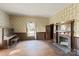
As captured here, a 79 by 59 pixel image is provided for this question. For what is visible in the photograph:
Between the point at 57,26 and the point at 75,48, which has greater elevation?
the point at 57,26

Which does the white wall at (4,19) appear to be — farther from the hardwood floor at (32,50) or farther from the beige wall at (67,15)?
the beige wall at (67,15)

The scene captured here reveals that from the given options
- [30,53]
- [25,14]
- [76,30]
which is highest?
[25,14]

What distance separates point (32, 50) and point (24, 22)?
827 mm

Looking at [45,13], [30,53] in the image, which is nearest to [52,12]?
[45,13]

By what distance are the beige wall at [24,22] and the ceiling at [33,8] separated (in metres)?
0.13

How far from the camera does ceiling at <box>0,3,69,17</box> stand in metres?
3.13

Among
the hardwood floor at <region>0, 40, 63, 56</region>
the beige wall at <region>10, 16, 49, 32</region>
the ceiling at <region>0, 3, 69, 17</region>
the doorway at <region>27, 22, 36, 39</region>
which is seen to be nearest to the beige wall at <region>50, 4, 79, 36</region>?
the ceiling at <region>0, 3, 69, 17</region>

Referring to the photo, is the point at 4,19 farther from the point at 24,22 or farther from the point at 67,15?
the point at 67,15

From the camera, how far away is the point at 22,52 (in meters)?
3.26

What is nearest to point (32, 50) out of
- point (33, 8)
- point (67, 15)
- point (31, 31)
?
A: point (31, 31)

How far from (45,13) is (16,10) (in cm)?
81

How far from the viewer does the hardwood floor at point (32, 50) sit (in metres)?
3.21

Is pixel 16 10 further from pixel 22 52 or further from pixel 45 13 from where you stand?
pixel 22 52

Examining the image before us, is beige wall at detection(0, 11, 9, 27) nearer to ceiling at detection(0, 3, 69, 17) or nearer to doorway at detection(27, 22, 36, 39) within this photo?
ceiling at detection(0, 3, 69, 17)
